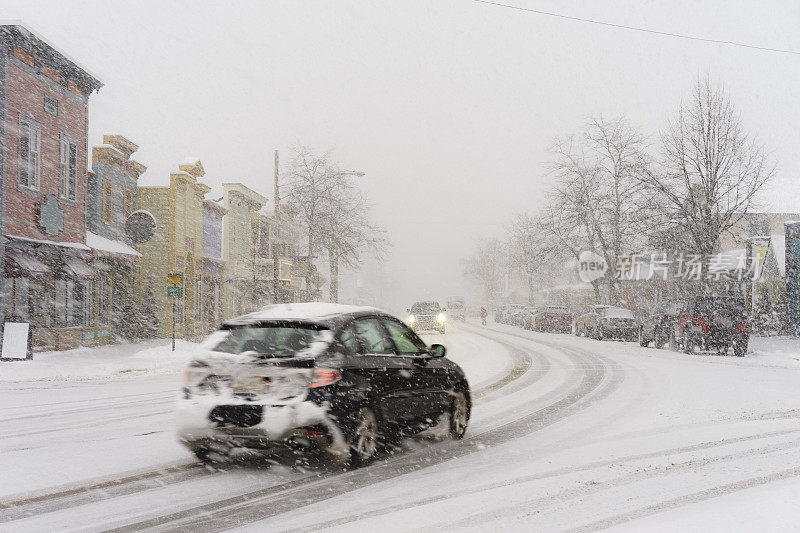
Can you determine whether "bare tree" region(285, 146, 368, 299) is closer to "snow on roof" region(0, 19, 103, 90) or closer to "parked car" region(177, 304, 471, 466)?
"snow on roof" region(0, 19, 103, 90)

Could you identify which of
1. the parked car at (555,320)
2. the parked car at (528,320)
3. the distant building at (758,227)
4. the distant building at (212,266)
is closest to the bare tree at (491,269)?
the distant building at (758,227)

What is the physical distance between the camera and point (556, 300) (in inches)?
3686

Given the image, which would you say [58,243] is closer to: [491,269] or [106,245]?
[106,245]

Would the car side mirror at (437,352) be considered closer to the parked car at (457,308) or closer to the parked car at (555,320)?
the parked car at (555,320)

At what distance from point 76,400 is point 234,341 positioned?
724 cm

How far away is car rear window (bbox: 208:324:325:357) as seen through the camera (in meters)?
7.05

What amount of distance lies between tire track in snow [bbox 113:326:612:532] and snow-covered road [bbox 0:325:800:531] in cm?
2

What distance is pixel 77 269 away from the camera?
24688mm

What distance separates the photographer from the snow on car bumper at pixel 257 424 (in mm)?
6539

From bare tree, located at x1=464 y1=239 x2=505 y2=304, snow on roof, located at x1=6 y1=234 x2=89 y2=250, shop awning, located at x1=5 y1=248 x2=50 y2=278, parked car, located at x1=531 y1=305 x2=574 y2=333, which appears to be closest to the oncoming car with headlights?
parked car, located at x1=531 y1=305 x2=574 y2=333

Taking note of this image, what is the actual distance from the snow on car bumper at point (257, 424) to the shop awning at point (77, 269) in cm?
1917

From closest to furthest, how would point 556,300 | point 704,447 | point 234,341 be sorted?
point 234,341 < point 704,447 < point 556,300

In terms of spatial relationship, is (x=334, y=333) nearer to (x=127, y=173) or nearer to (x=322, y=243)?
(x=127, y=173)

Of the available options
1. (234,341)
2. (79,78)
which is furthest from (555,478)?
(79,78)
